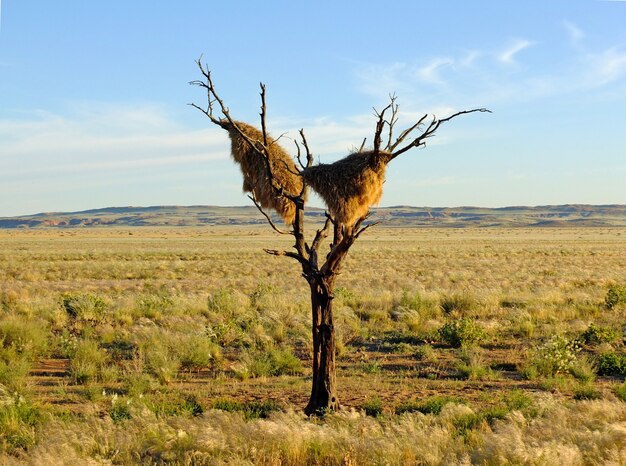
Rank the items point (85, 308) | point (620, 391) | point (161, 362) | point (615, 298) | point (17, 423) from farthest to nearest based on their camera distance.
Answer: point (615, 298)
point (85, 308)
point (161, 362)
point (620, 391)
point (17, 423)

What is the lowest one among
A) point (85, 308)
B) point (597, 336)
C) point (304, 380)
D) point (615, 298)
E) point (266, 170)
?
point (304, 380)

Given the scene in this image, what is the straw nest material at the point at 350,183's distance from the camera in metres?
7.26

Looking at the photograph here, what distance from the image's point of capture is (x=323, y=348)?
8.22 meters

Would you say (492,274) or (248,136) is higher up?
(248,136)

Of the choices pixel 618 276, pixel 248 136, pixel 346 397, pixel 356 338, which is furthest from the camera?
pixel 618 276

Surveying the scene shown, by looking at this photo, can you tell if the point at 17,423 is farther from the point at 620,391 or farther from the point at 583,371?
the point at 583,371

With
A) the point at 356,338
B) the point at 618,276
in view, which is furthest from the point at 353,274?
the point at 356,338

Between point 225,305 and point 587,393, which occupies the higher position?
point 225,305

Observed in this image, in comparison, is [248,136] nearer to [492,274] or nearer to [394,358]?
[394,358]

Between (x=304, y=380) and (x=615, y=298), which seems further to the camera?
(x=615, y=298)

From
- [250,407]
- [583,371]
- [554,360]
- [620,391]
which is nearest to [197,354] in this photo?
[250,407]

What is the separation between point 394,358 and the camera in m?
12.6

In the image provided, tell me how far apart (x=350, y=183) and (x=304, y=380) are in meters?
4.79

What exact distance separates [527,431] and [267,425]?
2.87 meters
